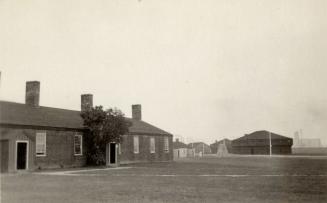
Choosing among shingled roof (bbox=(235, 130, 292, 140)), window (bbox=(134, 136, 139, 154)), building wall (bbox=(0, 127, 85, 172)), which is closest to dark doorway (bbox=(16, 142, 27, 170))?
building wall (bbox=(0, 127, 85, 172))

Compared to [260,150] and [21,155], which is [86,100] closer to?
[21,155]

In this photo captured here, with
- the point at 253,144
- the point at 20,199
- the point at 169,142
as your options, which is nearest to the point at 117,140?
the point at 169,142

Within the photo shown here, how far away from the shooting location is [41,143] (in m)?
29.5

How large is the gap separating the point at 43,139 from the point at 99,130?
5.26 metres

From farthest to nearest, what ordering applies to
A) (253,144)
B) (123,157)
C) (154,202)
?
(253,144), (123,157), (154,202)

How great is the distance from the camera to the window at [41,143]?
2917 centimetres

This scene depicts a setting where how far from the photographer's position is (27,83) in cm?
3312

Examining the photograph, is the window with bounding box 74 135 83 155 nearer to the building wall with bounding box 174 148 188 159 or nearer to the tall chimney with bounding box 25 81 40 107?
the tall chimney with bounding box 25 81 40 107

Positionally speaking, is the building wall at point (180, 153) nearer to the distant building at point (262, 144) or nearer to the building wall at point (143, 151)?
the distant building at point (262, 144)

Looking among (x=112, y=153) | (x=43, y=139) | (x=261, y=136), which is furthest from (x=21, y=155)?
(x=261, y=136)

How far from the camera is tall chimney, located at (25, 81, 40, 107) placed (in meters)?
33.1

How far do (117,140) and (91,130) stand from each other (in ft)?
8.35

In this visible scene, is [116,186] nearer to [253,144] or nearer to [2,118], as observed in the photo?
[2,118]

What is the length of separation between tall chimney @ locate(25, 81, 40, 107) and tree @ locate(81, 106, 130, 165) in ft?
13.2
